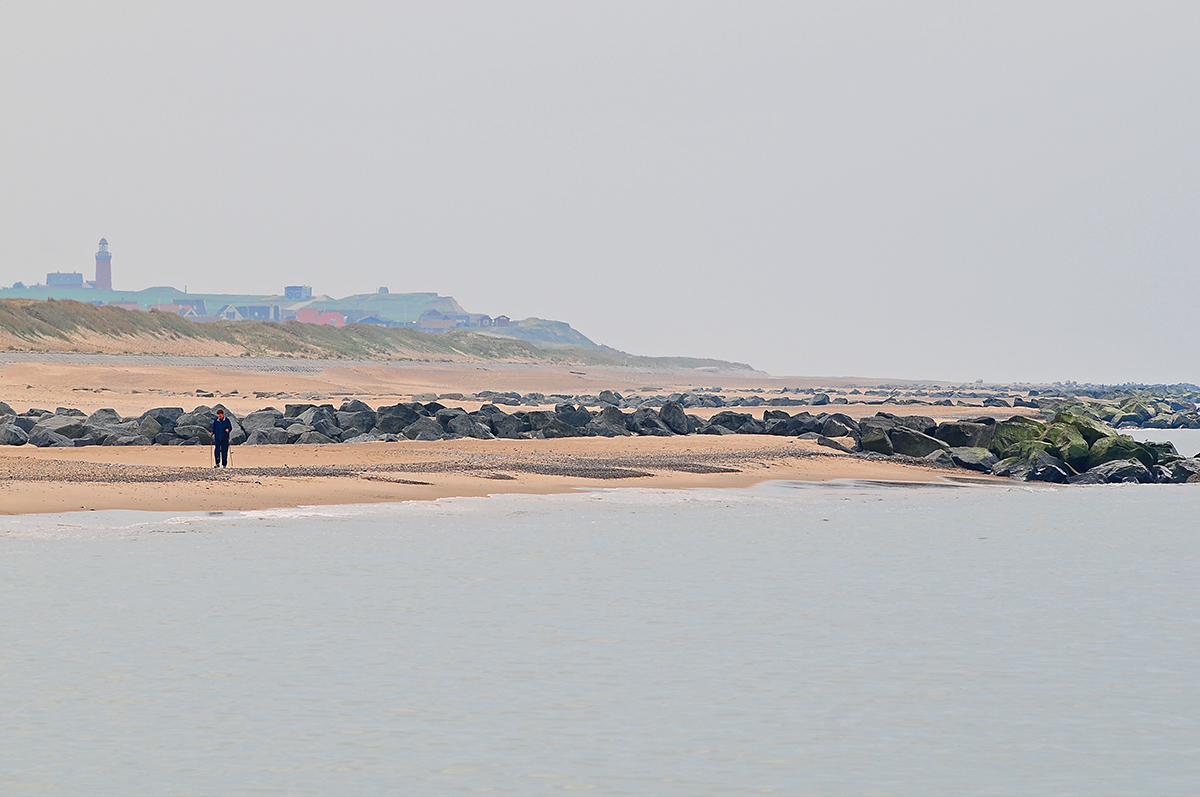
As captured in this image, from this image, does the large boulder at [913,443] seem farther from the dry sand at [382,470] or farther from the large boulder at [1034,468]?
the large boulder at [1034,468]

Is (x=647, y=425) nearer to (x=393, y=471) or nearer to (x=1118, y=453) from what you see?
(x=1118, y=453)

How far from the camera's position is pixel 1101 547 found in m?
19.8

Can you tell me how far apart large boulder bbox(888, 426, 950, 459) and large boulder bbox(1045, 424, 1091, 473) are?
268 centimetres

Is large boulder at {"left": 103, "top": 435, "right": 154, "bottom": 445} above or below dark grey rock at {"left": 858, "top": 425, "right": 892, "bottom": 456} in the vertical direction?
below

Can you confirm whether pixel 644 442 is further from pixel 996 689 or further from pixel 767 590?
pixel 996 689

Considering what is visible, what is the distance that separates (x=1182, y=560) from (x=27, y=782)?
15423mm

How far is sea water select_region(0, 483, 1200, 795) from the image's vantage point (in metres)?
8.33

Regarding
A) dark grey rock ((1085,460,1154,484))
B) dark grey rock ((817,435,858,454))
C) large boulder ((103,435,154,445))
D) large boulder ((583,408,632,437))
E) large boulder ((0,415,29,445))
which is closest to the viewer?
large boulder ((0,415,29,445))

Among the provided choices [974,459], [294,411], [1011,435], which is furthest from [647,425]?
[1011,435]

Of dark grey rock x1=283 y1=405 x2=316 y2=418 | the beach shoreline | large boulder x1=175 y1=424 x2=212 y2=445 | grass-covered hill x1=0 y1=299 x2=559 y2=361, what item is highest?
grass-covered hill x1=0 y1=299 x2=559 y2=361

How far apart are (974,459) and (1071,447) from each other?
240 centimetres

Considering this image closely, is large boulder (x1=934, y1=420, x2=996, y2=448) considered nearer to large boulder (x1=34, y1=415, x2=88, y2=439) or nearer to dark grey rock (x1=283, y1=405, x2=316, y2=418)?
dark grey rock (x1=283, y1=405, x2=316, y2=418)

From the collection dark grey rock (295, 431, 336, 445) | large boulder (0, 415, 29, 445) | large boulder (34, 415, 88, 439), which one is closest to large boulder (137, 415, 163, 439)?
large boulder (34, 415, 88, 439)

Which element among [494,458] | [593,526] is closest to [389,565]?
[593,526]
